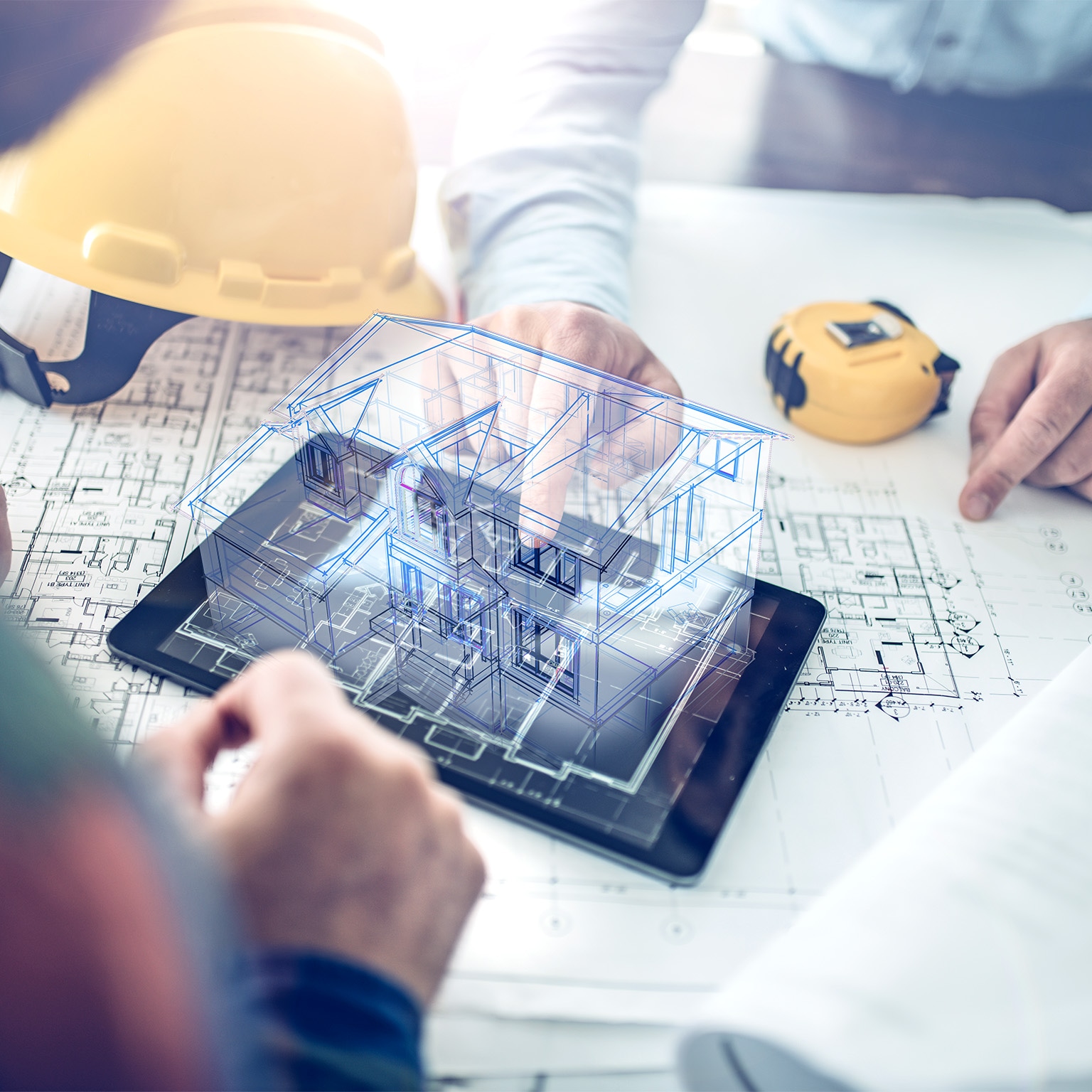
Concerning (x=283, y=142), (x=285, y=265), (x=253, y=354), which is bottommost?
(x=253, y=354)

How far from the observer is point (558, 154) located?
1.06m

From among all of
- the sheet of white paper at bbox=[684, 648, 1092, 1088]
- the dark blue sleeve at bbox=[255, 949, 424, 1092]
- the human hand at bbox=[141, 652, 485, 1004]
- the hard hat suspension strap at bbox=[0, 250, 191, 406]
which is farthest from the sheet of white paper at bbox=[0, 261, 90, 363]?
the sheet of white paper at bbox=[684, 648, 1092, 1088]

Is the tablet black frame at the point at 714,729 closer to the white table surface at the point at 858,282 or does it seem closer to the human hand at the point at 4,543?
the human hand at the point at 4,543

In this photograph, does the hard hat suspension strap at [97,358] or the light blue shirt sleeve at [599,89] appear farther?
the light blue shirt sleeve at [599,89]

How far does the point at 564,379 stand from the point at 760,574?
225mm

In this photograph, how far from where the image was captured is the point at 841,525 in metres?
0.83

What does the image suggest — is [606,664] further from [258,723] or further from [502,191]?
[502,191]

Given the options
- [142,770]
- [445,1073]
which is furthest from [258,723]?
[445,1073]

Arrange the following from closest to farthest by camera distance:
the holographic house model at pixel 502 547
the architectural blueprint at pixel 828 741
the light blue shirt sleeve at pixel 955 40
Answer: the architectural blueprint at pixel 828 741
the holographic house model at pixel 502 547
the light blue shirt sleeve at pixel 955 40

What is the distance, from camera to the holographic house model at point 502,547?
63cm

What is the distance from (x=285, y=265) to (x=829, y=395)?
0.51 m

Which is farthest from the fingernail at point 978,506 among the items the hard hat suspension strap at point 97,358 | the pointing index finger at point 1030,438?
the hard hat suspension strap at point 97,358

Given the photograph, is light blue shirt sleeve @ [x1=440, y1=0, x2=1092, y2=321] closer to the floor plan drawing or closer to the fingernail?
the floor plan drawing

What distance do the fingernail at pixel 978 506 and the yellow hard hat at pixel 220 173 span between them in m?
0.59
